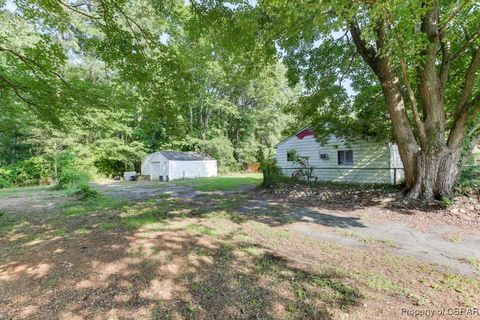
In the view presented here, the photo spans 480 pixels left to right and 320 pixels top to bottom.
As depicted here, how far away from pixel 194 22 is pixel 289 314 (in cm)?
661

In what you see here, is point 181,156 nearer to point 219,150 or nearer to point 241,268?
point 219,150

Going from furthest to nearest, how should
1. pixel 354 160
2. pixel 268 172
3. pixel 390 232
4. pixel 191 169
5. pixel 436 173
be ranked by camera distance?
pixel 191 169 → pixel 354 160 → pixel 268 172 → pixel 436 173 → pixel 390 232

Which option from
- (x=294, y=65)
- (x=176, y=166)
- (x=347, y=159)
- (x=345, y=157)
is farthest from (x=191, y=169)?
(x=294, y=65)

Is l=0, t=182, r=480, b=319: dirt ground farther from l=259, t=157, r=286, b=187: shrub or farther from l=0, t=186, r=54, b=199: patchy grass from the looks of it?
l=0, t=186, r=54, b=199: patchy grass

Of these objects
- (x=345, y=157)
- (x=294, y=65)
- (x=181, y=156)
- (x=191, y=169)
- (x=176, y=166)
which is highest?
(x=294, y=65)

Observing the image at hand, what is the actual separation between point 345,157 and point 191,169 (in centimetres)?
1372

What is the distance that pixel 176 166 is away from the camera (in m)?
21.0

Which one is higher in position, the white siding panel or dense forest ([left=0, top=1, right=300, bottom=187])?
dense forest ([left=0, top=1, right=300, bottom=187])

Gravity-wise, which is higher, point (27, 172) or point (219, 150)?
point (219, 150)

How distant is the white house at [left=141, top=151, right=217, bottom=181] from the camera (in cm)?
2067

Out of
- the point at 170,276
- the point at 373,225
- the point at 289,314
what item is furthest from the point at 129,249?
the point at 373,225

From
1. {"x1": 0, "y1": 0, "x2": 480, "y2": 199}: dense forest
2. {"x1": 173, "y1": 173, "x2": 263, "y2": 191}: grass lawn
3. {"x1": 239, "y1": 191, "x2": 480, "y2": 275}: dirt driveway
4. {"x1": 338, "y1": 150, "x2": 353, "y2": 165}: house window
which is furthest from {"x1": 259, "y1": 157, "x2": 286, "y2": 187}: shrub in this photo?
{"x1": 239, "y1": 191, "x2": 480, "y2": 275}: dirt driveway

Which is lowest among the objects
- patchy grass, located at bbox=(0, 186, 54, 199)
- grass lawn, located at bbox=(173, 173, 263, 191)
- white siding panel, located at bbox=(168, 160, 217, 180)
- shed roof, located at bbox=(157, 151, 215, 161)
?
patchy grass, located at bbox=(0, 186, 54, 199)

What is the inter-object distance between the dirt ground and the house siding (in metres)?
5.34
